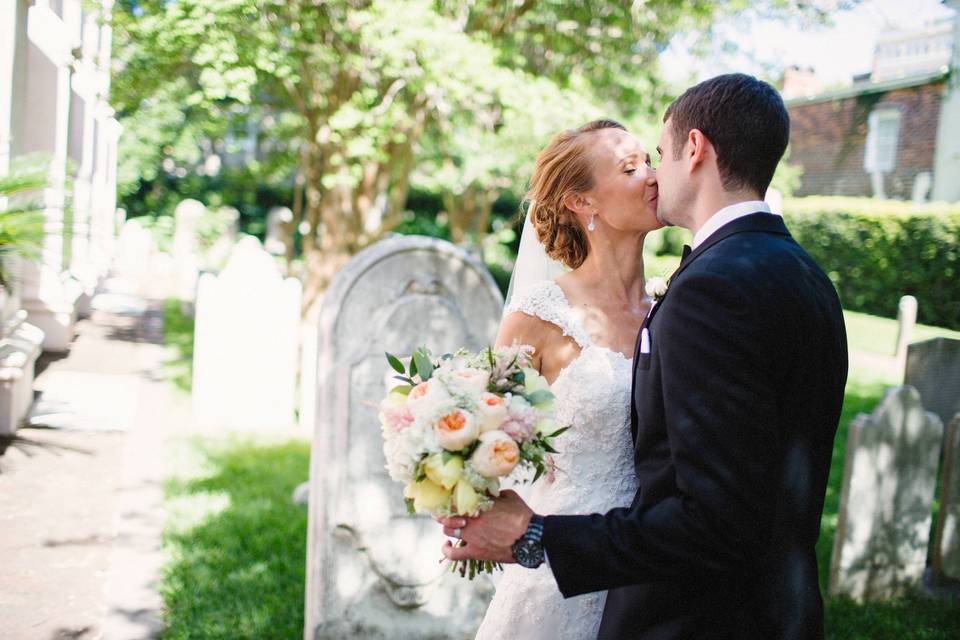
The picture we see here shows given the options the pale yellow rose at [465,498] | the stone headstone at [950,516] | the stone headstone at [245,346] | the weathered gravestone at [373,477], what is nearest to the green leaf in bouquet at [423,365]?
the pale yellow rose at [465,498]

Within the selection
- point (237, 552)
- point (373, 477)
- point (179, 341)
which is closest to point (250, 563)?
point (237, 552)

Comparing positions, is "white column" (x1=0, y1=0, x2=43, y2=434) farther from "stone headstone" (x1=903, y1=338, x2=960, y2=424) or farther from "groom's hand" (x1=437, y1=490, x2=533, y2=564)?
"stone headstone" (x1=903, y1=338, x2=960, y2=424)

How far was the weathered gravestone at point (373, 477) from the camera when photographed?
445 centimetres

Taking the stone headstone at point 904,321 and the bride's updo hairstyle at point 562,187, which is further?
the stone headstone at point 904,321

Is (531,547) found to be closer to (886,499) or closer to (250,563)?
(250,563)

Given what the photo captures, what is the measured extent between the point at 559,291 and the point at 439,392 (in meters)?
1.08

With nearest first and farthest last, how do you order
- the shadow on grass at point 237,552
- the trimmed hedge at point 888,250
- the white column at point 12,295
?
the shadow on grass at point 237,552 < the white column at point 12,295 < the trimmed hedge at point 888,250

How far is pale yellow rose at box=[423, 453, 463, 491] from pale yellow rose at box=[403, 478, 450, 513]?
0.07 ft

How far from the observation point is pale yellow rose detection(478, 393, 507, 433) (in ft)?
6.72

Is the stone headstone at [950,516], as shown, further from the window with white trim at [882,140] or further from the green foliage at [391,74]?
the window with white trim at [882,140]

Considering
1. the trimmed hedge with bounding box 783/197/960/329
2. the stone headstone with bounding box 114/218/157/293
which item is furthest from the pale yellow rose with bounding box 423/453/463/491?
the stone headstone with bounding box 114/218/157/293

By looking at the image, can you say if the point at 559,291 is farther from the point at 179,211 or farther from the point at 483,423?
the point at 179,211

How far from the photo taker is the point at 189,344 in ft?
46.7

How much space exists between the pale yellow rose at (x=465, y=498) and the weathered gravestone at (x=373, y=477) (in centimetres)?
254
